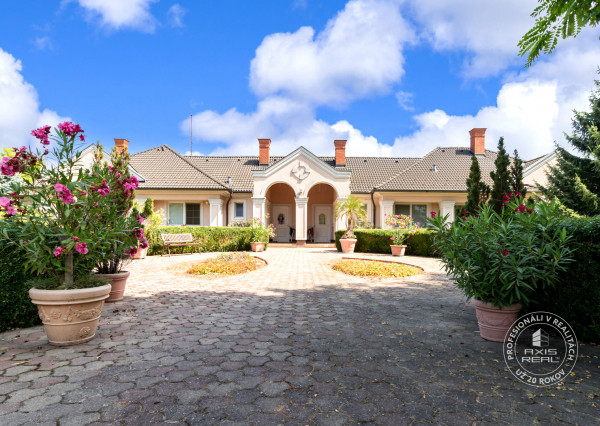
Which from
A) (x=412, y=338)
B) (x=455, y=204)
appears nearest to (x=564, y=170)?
(x=455, y=204)

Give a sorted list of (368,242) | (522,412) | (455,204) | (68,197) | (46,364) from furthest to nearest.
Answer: (455,204) → (368,242) → (68,197) → (46,364) → (522,412)

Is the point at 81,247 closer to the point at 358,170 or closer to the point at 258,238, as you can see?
the point at 258,238

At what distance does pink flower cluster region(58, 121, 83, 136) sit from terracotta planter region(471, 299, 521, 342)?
5.99 metres

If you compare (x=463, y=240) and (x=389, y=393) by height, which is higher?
(x=463, y=240)

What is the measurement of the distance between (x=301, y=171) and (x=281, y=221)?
5.41 m

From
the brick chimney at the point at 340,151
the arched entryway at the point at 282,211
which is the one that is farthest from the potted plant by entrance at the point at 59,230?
the brick chimney at the point at 340,151

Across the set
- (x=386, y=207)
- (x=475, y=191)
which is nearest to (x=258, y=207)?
(x=386, y=207)

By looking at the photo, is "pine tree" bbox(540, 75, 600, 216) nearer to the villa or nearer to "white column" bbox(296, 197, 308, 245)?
the villa

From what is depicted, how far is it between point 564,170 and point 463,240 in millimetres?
14306

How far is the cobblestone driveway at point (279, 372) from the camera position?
2.65 m

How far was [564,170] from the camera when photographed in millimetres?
14703

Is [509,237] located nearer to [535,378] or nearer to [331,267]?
[535,378]

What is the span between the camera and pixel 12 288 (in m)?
4.60

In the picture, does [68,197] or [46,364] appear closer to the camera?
[46,364]
